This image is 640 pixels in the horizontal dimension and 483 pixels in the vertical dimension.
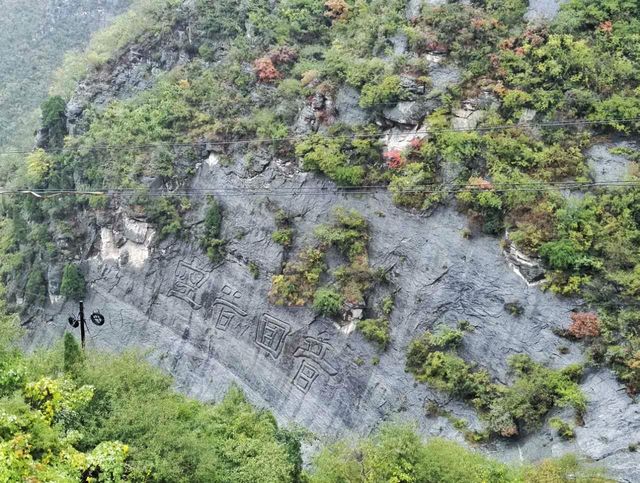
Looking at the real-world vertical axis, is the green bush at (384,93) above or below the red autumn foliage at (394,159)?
above

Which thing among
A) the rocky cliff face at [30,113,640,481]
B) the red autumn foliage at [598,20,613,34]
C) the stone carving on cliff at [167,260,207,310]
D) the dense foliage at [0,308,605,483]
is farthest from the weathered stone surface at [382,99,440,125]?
the dense foliage at [0,308,605,483]

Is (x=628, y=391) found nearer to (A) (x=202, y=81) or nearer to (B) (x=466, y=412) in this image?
(B) (x=466, y=412)

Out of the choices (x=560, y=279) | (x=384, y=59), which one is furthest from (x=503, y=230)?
(x=384, y=59)

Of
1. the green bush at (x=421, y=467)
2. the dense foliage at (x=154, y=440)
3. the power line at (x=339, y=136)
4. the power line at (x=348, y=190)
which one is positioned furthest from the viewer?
the power line at (x=339, y=136)

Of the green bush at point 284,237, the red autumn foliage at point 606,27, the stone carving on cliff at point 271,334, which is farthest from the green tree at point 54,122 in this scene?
the red autumn foliage at point 606,27

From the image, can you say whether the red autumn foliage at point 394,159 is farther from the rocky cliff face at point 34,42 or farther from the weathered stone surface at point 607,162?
the rocky cliff face at point 34,42

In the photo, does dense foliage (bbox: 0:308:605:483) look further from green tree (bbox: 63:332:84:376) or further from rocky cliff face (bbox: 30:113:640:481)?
rocky cliff face (bbox: 30:113:640:481)

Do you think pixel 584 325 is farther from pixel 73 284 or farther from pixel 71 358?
pixel 73 284
